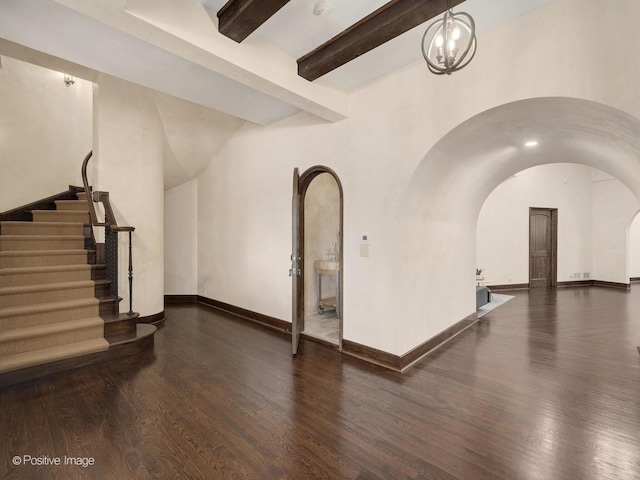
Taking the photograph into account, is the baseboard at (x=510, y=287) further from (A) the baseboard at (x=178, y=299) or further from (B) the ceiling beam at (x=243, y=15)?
(B) the ceiling beam at (x=243, y=15)

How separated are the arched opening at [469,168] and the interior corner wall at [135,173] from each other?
3.90 metres

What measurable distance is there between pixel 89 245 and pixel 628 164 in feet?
21.8

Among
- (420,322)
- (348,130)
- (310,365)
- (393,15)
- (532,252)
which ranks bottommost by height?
(310,365)

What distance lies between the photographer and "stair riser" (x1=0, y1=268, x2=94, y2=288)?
3.49m

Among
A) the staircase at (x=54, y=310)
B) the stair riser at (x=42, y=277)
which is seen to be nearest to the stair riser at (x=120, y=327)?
the staircase at (x=54, y=310)

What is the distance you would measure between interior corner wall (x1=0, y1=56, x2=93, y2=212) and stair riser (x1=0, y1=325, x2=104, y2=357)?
3.14 meters

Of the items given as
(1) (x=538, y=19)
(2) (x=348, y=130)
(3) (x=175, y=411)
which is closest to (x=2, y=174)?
(3) (x=175, y=411)

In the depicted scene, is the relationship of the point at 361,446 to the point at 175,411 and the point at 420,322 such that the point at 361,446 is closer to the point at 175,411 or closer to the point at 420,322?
the point at 175,411

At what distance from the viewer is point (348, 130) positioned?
373 cm

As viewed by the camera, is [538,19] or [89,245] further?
[89,245]

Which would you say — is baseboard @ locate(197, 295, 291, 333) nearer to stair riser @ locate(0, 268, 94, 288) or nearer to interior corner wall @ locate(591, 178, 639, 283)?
stair riser @ locate(0, 268, 94, 288)

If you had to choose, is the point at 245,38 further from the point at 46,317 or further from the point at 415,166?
the point at 46,317

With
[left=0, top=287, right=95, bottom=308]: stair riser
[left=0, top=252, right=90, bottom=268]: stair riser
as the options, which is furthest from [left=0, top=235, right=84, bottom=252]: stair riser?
[left=0, top=287, right=95, bottom=308]: stair riser

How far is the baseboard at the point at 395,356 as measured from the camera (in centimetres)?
329
